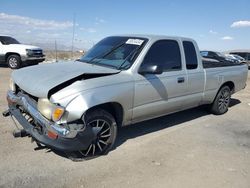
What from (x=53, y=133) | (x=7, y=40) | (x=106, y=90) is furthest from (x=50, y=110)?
(x=7, y=40)

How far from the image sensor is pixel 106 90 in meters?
4.34

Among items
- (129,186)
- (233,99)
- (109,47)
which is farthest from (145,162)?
(233,99)

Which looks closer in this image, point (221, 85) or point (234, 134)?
point (234, 134)

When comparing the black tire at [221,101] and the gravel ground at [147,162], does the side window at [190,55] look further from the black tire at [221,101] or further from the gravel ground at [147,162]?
the black tire at [221,101]

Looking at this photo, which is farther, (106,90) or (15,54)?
(15,54)

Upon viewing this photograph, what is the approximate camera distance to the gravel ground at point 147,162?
3887 millimetres

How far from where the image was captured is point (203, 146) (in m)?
5.27

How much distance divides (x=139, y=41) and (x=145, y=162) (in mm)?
2120

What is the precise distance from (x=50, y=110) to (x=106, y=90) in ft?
2.75

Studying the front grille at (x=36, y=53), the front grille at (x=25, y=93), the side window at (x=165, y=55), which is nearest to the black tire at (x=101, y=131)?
the front grille at (x=25, y=93)

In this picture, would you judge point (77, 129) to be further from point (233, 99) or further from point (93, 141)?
point (233, 99)

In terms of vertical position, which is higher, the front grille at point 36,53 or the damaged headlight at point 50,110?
the damaged headlight at point 50,110

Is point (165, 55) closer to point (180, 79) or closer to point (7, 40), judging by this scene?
point (180, 79)

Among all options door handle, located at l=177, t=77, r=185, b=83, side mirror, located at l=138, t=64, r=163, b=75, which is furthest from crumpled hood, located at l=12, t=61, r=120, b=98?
door handle, located at l=177, t=77, r=185, b=83
